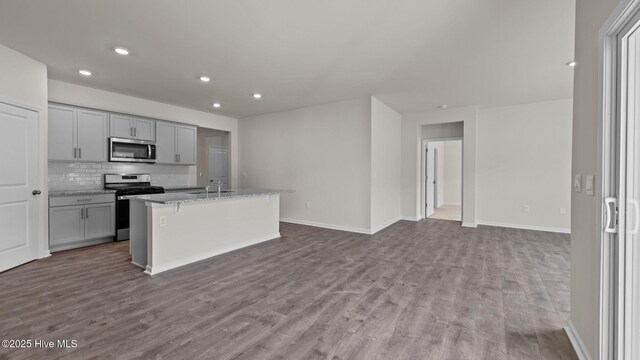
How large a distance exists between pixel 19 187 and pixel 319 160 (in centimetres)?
450

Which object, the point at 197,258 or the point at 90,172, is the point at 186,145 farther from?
the point at 197,258

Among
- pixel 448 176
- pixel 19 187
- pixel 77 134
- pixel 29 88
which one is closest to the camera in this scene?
pixel 19 187

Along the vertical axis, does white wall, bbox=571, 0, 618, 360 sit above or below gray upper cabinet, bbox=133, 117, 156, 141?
below

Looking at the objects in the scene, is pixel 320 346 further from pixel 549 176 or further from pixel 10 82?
pixel 549 176

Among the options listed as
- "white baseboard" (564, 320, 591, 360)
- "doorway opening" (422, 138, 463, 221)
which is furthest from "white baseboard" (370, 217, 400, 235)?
"white baseboard" (564, 320, 591, 360)

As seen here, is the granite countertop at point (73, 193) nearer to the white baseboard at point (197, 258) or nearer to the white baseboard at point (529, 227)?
the white baseboard at point (197, 258)

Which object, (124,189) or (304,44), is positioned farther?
(124,189)

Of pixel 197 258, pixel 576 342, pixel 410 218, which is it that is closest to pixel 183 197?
pixel 197 258

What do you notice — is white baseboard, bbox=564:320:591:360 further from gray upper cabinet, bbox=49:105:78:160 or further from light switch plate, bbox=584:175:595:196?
gray upper cabinet, bbox=49:105:78:160

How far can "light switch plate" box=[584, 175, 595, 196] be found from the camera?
167cm

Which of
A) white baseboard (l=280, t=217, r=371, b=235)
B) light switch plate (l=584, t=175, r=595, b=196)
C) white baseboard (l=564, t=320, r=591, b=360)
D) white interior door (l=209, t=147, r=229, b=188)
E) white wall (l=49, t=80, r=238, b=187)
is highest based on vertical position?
white wall (l=49, t=80, r=238, b=187)

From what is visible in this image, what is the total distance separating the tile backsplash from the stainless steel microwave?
0.33 metres

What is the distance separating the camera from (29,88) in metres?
3.54

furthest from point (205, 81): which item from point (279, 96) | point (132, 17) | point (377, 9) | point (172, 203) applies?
point (377, 9)
